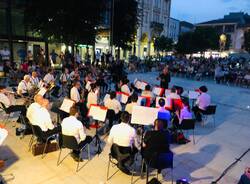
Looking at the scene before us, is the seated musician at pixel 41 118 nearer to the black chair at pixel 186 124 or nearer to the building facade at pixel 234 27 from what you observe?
the black chair at pixel 186 124

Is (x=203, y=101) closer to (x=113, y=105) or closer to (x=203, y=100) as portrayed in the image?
(x=203, y=100)

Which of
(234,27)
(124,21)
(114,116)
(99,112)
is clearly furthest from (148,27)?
(99,112)

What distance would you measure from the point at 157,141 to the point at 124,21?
20.8 m

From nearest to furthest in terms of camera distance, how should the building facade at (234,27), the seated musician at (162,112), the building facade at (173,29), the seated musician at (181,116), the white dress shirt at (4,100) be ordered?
the seated musician at (162,112)
the seated musician at (181,116)
the white dress shirt at (4,100)
the building facade at (173,29)
the building facade at (234,27)

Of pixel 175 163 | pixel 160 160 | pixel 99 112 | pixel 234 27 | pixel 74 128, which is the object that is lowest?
pixel 175 163

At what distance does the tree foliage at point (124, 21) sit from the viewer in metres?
23.8

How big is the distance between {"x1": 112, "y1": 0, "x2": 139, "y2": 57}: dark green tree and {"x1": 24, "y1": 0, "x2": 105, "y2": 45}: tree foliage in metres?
7.78

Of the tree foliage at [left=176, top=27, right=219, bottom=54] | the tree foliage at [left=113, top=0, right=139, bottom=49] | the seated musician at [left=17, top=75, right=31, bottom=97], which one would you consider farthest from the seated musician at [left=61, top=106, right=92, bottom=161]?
→ the tree foliage at [left=176, top=27, right=219, bottom=54]

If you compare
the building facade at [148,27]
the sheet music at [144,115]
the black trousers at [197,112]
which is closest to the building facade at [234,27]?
the building facade at [148,27]

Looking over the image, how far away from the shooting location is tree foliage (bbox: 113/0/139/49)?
77.9ft

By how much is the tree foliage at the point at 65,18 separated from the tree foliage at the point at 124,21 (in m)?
7.80

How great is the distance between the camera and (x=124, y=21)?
24.1 metres

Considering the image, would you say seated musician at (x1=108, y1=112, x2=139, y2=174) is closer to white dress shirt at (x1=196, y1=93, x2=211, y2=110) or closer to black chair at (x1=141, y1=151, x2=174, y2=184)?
black chair at (x1=141, y1=151, x2=174, y2=184)

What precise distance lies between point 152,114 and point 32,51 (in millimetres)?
18967
